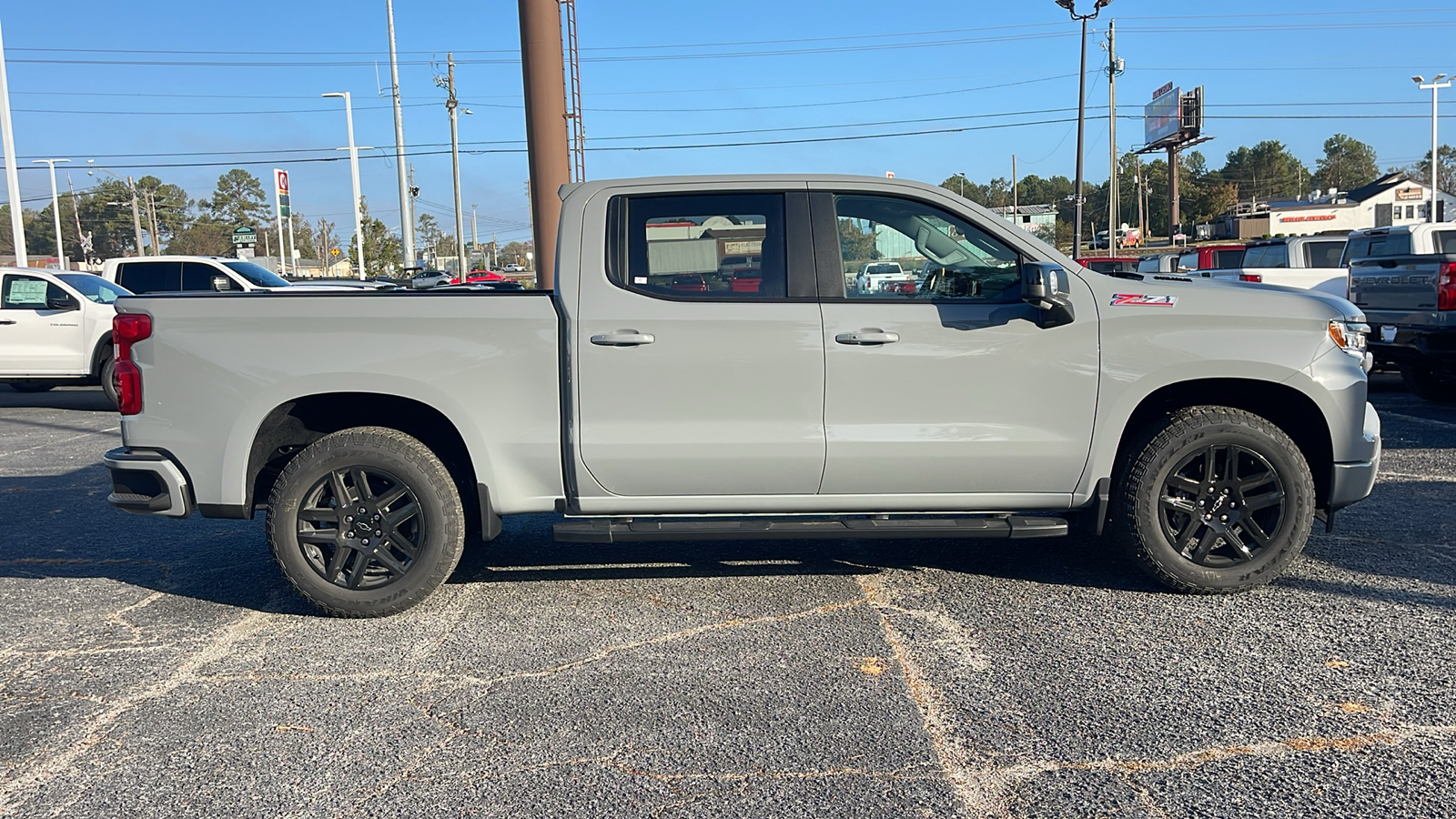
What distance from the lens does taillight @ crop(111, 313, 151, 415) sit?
4.63 meters

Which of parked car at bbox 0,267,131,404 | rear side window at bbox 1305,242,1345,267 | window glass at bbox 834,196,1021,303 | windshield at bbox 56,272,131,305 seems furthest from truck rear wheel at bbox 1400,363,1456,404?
windshield at bbox 56,272,131,305

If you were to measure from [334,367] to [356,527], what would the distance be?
715 millimetres

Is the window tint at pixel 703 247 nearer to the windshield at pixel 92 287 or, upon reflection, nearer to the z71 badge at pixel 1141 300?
the z71 badge at pixel 1141 300

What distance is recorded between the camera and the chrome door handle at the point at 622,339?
4621mm

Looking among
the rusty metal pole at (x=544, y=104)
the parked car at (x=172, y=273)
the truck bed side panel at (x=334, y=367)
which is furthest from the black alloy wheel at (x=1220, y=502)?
the parked car at (x=172, y=273)

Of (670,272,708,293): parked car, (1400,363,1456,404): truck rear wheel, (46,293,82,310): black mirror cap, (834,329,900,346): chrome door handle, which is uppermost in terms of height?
(46,293,82,310): black mirror cap

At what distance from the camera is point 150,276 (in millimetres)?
16656

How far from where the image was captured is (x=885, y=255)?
488 cm

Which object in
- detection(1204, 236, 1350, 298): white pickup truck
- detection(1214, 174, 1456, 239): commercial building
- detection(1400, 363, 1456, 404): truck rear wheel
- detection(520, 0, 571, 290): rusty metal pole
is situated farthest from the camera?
detection(1214, 174, 1456, 239): commercial building

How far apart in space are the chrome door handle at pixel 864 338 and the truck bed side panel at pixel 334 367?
1247 millimetres

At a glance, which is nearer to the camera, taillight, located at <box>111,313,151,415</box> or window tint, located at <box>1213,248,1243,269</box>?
taillight, located at <box>111,313,151,415</box>

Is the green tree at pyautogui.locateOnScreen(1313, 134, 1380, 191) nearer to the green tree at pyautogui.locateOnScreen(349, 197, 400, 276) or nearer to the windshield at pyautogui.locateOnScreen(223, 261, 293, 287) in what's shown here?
the green tree at pyautogui.locateOnScreen(349, 197, 400, 276)

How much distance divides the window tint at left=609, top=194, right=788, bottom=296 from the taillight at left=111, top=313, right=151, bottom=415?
204 centimetres

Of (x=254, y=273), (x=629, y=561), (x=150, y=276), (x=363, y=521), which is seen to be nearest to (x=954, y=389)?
(x=629, y=561)
